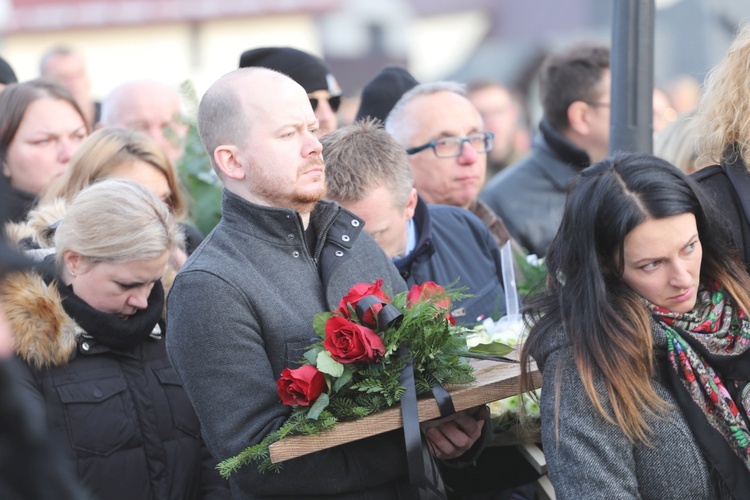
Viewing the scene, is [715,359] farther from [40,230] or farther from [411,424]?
[40,230]

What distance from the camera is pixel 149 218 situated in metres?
3.56

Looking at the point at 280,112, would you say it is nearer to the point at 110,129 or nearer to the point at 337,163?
the point at 337,163

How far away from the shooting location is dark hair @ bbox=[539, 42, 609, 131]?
18.9 feet

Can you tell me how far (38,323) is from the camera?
11.0 feet

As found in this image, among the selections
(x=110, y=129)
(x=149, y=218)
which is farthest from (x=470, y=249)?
(x=110, y=129)

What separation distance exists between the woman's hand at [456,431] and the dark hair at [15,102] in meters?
2.68

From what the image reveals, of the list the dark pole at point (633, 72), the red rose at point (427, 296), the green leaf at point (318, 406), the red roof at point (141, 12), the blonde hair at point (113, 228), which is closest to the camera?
the green leaf at point (318, 406)

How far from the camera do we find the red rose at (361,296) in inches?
108

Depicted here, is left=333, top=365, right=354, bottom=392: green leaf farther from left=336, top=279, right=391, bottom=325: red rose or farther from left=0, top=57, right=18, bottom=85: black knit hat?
left=0, top=57, right=18, bottom=85: black knit hat

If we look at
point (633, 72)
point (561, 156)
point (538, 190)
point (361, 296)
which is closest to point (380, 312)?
point (361, 296)

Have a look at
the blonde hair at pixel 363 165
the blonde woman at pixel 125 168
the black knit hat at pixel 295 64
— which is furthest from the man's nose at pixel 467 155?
the blonde woman at pixel 125 168

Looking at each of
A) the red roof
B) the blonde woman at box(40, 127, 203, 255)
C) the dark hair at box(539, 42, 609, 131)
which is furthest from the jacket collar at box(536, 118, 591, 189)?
the red roof

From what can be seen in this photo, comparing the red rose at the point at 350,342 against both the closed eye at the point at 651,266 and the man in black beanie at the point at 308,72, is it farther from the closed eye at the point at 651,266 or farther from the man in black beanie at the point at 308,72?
the man in black beanie at the point at 308,72

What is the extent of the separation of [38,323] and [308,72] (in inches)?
95.2
